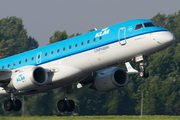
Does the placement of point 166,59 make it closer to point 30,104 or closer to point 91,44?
point 30,104

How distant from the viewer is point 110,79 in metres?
31.8

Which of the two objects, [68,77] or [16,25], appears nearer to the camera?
[68,77]

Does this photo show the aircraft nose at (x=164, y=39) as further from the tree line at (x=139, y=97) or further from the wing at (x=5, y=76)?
the tree line at (x=139, y=97)

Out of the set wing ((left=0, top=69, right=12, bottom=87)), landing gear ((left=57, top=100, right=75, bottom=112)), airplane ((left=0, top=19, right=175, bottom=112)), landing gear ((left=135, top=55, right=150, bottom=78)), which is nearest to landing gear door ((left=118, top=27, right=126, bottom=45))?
airplane ((left=0, top=19, right=175, bottom=112))

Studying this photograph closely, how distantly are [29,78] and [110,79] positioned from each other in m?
7.26

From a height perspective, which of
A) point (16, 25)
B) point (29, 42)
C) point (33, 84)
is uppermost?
point (16, 25)

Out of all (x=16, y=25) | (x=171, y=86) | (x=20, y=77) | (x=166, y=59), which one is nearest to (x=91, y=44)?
(x=20, y=77)

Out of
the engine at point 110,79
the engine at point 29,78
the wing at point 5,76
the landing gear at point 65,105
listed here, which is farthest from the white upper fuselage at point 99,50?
the engine at point 110,79

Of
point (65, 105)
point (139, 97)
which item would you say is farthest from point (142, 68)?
point (139, 97)

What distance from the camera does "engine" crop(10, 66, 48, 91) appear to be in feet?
92.7

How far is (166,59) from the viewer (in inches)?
3920

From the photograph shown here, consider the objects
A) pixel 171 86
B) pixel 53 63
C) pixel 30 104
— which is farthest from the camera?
pixel 171 86

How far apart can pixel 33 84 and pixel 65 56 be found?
3273 millimetres

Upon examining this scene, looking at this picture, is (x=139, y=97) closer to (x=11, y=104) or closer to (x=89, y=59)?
(x=11, y=104)
